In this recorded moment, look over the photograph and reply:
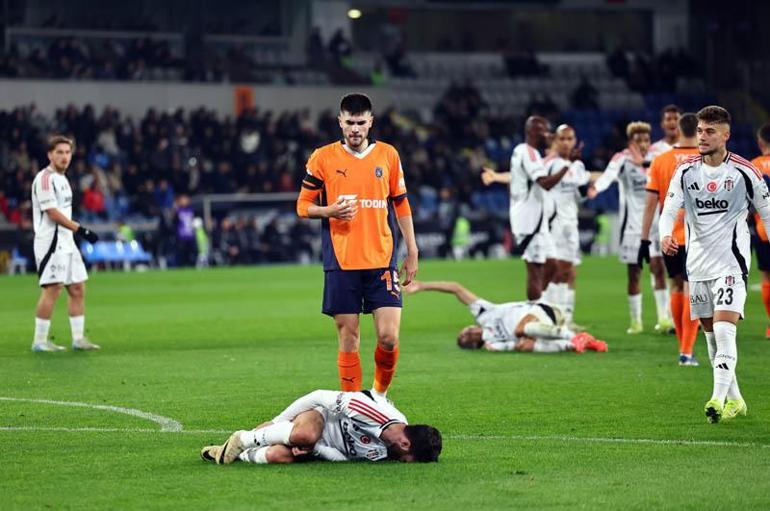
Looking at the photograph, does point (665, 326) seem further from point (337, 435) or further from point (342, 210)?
point (337, 435)

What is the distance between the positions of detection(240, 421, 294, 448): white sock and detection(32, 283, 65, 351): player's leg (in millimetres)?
7481

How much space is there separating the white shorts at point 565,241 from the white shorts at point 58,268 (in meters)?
5.51

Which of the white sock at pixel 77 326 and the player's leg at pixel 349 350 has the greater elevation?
the player's leg at pixel 349 350

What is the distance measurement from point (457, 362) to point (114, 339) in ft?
16.5

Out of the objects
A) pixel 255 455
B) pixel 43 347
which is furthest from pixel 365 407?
pixel 43 347

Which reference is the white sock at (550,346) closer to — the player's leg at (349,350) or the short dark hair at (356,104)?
the player's leg at (349,350)

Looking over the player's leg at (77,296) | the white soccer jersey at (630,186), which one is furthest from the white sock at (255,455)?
A: the white soccer jersey at (630,186)

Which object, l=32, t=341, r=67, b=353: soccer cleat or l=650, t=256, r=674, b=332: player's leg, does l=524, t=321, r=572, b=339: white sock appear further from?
l=32, t=341, r=67, b=353: soccer cleat

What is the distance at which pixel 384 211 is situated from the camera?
9.63m

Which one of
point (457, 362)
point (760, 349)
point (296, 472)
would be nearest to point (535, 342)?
point (457, 362)

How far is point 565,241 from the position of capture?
55.7 ft

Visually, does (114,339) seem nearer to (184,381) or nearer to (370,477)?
(184,381)

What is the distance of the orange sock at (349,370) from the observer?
9656mm

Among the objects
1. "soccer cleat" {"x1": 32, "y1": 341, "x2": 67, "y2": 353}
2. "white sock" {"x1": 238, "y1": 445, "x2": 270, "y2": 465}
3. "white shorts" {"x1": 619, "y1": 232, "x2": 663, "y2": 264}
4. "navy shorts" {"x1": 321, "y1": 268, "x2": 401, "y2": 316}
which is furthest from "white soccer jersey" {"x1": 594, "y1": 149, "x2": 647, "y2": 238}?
"white sock" {"x1": 238, "y1": 445, "x2": 270, "y2": 465}
